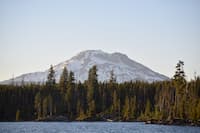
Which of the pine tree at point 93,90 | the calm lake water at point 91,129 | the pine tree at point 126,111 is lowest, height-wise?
the calm lake water at point 91,129

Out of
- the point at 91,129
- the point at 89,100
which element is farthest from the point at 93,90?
the point at 91,129

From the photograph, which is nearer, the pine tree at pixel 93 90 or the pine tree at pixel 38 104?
the pine tree at pixel 38 104

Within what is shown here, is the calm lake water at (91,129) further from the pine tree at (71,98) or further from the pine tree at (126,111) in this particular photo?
the pine tree at (71,98)

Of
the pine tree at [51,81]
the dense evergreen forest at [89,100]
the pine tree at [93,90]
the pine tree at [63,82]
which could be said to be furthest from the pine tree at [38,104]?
the pine tree at [93,90]

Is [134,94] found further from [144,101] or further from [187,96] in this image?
[187,96]

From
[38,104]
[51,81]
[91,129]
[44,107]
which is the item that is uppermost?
[51,81]

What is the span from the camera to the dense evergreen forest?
13493 cm

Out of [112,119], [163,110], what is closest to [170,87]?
[163,110]

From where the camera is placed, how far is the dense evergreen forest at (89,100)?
443ft

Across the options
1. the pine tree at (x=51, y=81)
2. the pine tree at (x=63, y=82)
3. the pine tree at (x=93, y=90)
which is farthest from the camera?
the pine tree at (x=51, y=81)

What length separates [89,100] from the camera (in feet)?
472

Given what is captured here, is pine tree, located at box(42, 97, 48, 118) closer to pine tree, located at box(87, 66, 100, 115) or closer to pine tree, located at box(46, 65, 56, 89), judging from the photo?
pine tree, located at box(46, 65, 56, 89)

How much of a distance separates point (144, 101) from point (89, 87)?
21.3 m

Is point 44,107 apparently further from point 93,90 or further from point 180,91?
point 180,91
